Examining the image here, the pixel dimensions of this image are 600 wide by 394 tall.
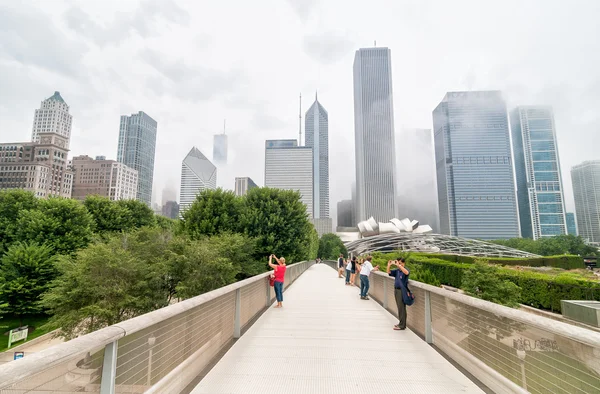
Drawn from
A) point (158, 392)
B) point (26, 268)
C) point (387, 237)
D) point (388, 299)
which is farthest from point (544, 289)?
point (387, 237)

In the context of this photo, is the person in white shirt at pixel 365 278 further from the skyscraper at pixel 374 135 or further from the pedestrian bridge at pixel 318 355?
the skyscraper at pixel 374 135

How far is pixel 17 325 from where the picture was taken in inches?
1016

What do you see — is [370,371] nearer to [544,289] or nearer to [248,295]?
[248,295]

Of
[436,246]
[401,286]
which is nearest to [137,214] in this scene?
[401,286]

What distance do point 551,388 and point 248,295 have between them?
5.20m

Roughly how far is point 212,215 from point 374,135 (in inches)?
A: 6001

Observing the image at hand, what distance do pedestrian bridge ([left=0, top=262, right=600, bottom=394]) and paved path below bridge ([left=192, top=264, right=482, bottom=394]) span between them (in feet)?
0.05

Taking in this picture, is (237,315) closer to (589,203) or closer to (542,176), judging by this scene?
(542,176)

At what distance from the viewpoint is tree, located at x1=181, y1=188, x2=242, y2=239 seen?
2131cm

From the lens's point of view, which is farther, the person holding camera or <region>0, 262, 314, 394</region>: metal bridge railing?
the person holding camera

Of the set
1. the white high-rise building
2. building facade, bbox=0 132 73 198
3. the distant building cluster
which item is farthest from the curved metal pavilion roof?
the white high-rise building

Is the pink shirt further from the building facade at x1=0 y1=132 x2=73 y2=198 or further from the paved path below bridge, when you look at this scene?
the building facade at x1=0 y1=132 x2=73 y2=198

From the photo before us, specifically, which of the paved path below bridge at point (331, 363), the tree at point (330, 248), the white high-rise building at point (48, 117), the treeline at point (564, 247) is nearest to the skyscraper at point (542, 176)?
the treeline at point (564, 247)

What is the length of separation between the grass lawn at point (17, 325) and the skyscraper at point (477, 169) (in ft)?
509
